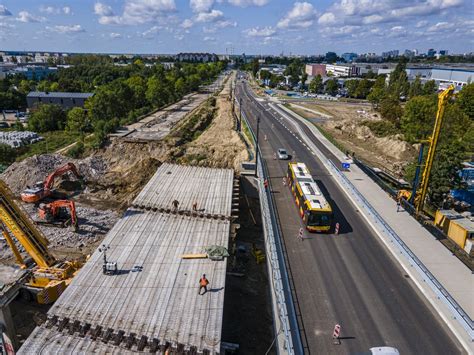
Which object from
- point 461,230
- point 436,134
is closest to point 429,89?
point 436,134

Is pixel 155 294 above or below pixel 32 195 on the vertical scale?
above

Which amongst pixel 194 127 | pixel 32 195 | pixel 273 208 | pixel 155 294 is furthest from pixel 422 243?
pixel 194 127

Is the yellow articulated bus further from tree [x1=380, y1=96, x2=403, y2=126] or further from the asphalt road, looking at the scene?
tree [x1=380, y1=96, x2=403, y2=126]

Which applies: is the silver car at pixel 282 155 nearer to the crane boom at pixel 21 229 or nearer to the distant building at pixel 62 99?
the crane boom at pixel 21 229

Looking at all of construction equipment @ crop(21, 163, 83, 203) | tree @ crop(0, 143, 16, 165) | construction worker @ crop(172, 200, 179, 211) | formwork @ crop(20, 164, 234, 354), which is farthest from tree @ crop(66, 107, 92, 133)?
construction worker @ crop(172, 200, 179, 211)

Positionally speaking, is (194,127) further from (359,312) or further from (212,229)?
(359,312)

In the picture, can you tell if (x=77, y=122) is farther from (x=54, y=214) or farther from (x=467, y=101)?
(x=467, y=101)
